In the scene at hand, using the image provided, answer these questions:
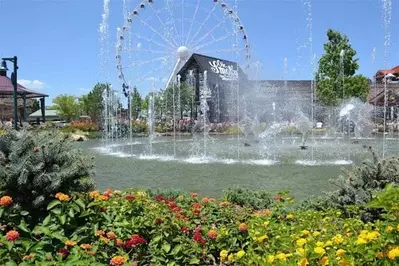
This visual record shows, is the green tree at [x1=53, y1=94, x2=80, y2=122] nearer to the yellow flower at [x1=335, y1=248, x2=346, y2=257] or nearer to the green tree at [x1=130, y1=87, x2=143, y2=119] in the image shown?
the green tree at [x1=130, y1=87, x2=143, y2=119]

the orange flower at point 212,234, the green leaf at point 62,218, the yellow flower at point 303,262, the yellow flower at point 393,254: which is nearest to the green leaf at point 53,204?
the green leaf at point 62,218

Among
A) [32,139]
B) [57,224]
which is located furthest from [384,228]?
[32,139]

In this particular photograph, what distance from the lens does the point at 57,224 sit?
409 centimetres

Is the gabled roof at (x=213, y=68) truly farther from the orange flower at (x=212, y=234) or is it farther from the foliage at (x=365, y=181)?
the orange flower at (x=212, y=234)

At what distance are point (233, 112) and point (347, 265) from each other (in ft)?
186

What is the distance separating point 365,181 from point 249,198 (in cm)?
182

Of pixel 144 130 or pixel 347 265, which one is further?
pixel 144 130

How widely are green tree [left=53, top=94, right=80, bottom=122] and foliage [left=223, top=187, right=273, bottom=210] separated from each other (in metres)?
75.5

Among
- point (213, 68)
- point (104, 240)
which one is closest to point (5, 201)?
point (104, 240)

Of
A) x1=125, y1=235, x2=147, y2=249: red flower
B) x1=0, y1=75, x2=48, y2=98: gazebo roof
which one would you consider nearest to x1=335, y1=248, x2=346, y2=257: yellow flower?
x1=125, y1=235, x2=147, y2=249: red flower

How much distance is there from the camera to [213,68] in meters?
59.5

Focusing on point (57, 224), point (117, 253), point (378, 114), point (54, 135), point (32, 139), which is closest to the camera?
point (117, 253)

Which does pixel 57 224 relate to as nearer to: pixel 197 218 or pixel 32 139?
pixel 32 139

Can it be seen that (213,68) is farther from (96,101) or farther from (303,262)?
(303,262)
